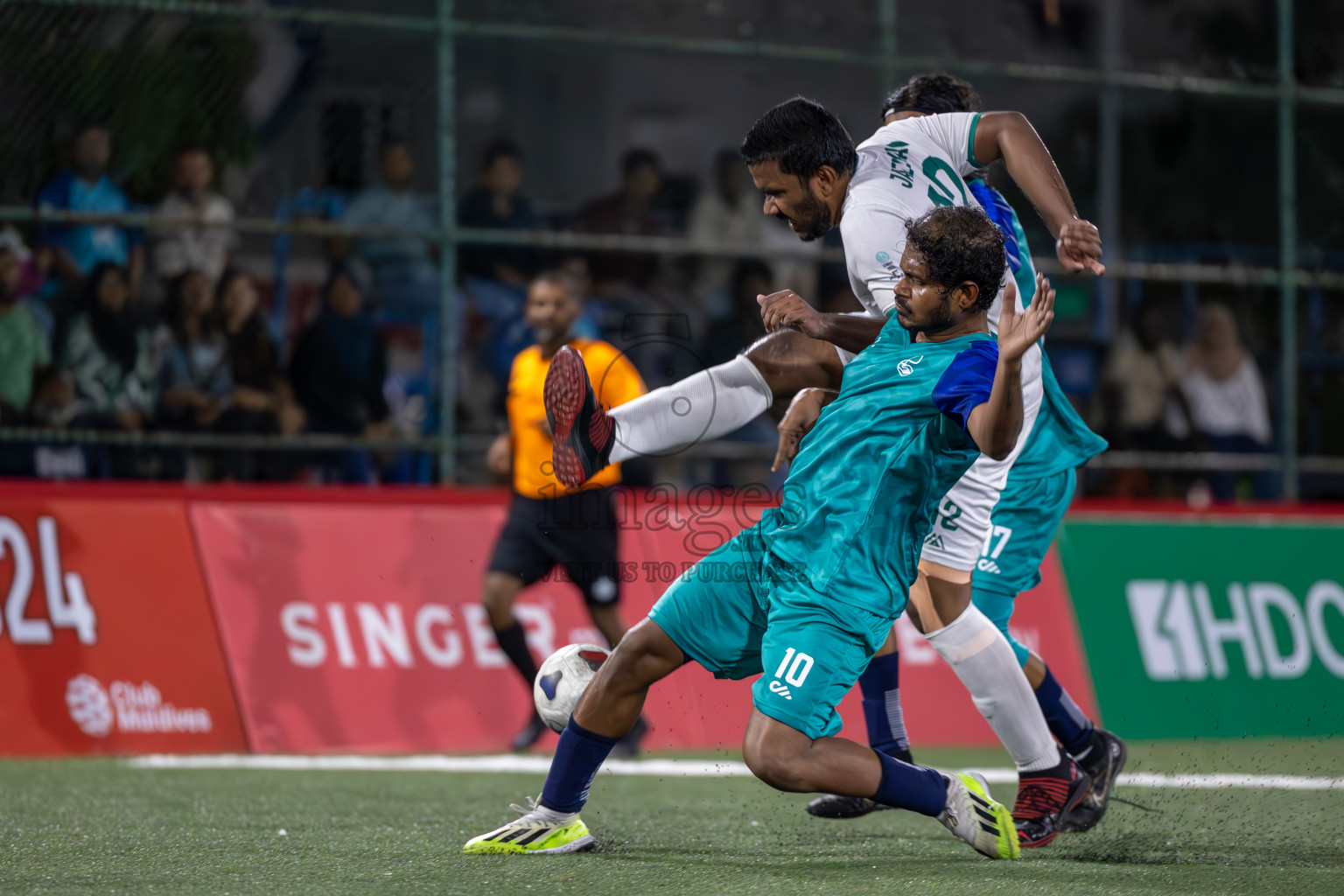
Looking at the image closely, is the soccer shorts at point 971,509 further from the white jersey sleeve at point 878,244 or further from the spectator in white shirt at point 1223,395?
the spectator in white shirt at point 1223,395

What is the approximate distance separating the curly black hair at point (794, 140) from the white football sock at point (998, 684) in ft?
4.36

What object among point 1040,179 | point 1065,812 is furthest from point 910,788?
point 1040,179

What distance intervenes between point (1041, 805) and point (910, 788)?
837mm

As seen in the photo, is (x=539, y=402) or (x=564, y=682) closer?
(x=564, y=682)

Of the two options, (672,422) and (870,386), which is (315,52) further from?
(870,386)

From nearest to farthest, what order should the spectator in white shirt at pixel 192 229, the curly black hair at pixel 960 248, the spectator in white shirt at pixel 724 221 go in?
the curly black hair at pixel 960 248 → the spectator in white shirt at pixel 192 229 → the spectator in white shirt at pixel 724 221

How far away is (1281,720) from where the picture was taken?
28.5 feet

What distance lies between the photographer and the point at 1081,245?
421cm

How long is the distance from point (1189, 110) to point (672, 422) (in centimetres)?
804

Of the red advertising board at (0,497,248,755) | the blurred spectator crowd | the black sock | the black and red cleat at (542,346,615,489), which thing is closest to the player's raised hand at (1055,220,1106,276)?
the black and red cleat at (542,346,615,489)

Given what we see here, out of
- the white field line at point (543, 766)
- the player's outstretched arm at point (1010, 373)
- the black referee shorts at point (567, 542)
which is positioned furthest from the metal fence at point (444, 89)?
the player's outstretched arm at point (1010, 373)

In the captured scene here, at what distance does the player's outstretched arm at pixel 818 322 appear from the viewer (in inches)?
168

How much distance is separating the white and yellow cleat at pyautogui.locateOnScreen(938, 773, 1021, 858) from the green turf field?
6 centimetres

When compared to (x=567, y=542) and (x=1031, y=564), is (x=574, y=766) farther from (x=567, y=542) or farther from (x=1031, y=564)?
(x=567, y=542)
